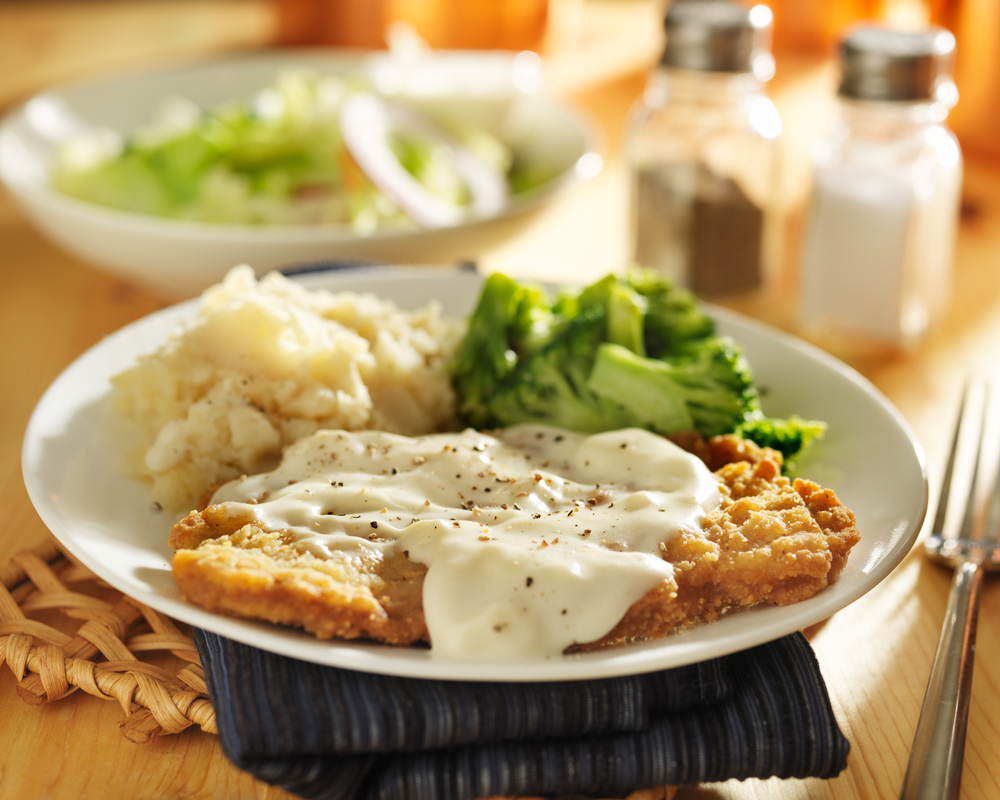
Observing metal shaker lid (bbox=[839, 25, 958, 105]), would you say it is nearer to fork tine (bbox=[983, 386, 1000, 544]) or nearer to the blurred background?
the blurred background

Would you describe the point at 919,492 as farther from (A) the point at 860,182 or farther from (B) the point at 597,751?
(A) the point at 860,182

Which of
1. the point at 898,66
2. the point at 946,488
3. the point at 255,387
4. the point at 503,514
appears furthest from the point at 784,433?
the point at 898,66

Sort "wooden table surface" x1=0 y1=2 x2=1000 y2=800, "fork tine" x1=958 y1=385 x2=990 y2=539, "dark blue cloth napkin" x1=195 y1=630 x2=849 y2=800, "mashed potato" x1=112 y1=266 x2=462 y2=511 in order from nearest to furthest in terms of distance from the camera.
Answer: "dark blue cloth napkin" x1=195 y1=630 x2=849 y2=800 < "wooden table surface" x1=0 y1=2 x2=1000 y2=800 < "mashed potato" x1=112 y1=266 x2=462 y2=511 < "fork tine" x1=958 y1=385 x2=990 y2=539

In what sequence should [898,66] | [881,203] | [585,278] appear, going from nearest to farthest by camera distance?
[898,66]
[881,203]
[585,278]

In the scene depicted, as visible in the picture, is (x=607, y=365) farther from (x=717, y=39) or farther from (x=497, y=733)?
(x=717, y=39)

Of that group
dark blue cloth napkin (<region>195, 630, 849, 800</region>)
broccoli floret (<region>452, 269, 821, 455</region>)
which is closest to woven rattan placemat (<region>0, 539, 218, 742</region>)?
dark blue cloth napkin (<region>195, 630, 849, 800</region>)
